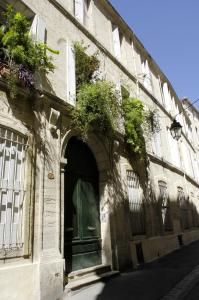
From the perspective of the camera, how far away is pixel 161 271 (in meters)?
6.21

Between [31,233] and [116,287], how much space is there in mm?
2010

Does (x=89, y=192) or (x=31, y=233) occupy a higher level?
(x=89, y=192)

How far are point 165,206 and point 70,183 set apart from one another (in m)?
5.63

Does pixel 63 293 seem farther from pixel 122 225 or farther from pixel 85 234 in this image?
pixel 122 225

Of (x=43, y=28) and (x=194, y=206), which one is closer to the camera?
(x=43, y=28)

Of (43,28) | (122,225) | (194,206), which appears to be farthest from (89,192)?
(194,206)

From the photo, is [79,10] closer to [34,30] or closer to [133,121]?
[34,30]

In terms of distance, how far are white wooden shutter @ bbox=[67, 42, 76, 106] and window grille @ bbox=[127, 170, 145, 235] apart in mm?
3028

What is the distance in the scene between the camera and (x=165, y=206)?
10188 mm

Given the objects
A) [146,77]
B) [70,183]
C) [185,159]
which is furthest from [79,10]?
[185,159]

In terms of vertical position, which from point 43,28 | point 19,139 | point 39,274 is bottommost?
point 39,274

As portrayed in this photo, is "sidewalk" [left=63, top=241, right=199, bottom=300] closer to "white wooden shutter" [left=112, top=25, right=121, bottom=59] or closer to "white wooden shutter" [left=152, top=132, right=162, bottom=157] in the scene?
"white wooden shutter" [left=152, top=132, right=162, bottom=157]

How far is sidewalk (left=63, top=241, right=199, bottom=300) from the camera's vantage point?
14.4 feet

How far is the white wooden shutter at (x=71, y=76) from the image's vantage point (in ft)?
20.1
